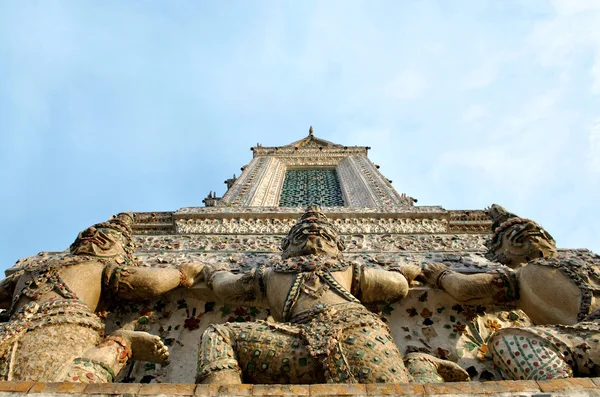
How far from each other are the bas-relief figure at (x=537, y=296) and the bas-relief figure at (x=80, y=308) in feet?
6.44

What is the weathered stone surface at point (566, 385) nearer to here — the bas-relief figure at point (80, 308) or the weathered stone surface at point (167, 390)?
the weathered stone surface at point (167, 390)

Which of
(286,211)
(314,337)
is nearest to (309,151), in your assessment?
(286,211)

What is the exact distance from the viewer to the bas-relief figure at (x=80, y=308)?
98.4 inches

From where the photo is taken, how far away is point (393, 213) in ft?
20.7

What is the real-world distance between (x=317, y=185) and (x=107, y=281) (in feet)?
26.5

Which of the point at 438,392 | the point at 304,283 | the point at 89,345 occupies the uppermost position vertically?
the point at 304,283

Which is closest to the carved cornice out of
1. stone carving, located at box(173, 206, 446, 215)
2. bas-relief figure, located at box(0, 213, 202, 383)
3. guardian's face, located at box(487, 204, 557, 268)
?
stone carving, located at box(173, 206, 446, 215)

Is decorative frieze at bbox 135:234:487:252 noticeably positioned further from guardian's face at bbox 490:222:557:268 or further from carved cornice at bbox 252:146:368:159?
carved cornice at bbox 252:146:368:159

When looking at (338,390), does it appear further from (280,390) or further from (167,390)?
(167,390)

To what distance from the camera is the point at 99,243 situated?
3.65 metres

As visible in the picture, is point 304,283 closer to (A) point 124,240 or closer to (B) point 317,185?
(A) point 124,240

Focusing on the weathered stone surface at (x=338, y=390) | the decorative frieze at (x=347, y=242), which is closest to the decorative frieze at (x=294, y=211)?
the decorative frieze at (x=347, y=242)

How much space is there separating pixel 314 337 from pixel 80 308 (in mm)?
1483

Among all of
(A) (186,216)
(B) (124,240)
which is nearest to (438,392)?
(B) (124,240)
